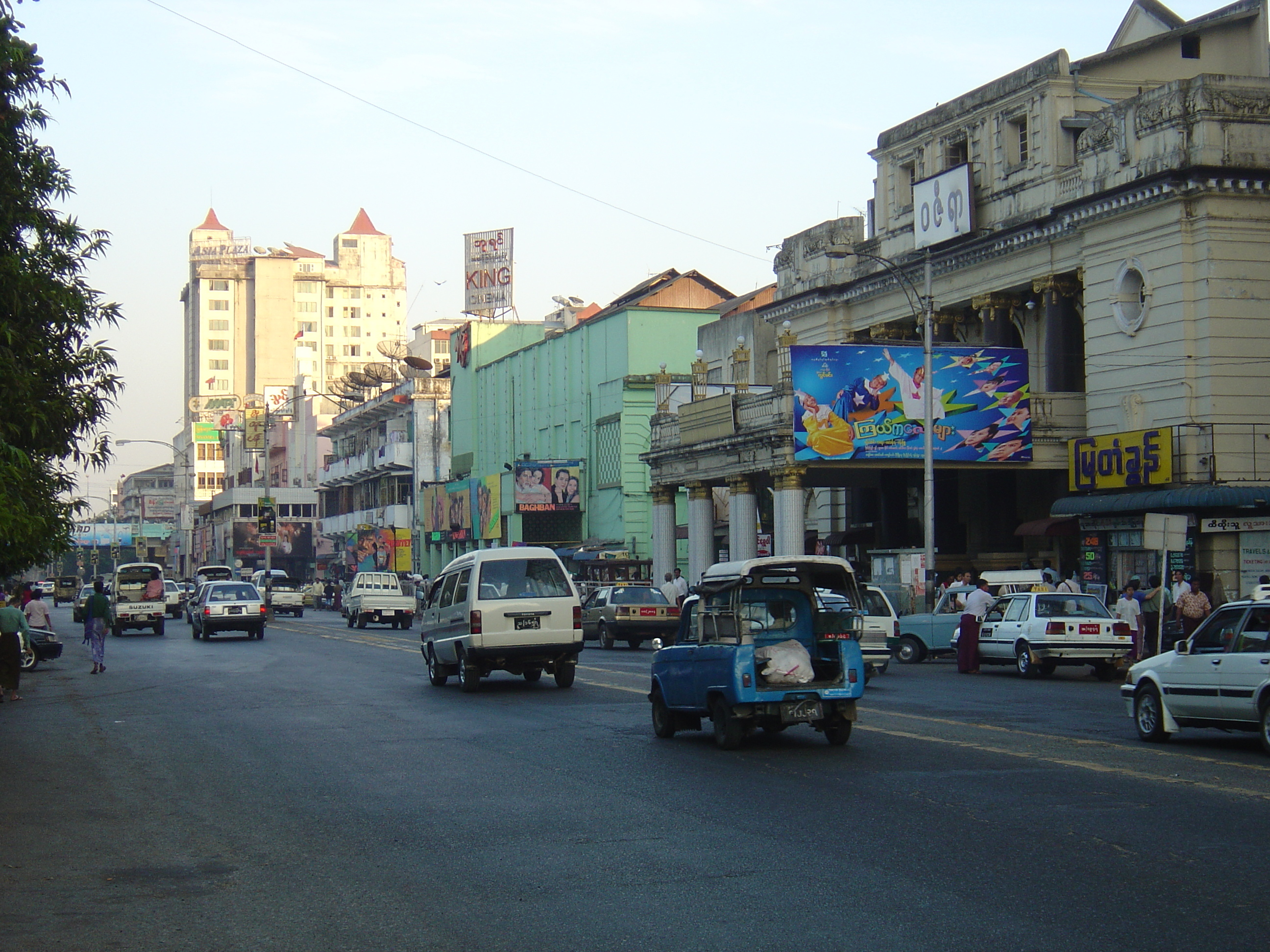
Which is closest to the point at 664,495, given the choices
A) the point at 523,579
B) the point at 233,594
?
the point at 233,594

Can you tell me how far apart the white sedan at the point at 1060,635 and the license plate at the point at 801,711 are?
478 inches

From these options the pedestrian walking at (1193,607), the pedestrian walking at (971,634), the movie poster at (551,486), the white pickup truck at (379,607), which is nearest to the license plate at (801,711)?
the pedestrian walking at (1193,607)

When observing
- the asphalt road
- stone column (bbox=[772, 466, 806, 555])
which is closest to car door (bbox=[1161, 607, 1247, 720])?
the asphalt road

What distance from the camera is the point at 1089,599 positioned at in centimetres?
2605

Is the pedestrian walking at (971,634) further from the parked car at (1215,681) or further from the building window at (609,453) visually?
the building window at (609,453)

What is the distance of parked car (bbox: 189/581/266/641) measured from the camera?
43.5 metres

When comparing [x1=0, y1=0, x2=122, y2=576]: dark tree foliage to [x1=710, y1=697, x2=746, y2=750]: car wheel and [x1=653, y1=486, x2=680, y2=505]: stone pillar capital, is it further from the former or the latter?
[x1=653, y1=486, x2=680, y2=505]: stone pillar capital

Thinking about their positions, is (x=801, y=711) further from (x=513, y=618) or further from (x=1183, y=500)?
(x=1183, y=500)

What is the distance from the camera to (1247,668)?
14016 millimetres

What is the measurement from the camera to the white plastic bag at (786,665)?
48.3 ft

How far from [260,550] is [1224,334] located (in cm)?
10017

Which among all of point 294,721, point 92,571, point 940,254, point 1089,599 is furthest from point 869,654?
point 92,571

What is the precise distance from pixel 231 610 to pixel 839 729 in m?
31.9

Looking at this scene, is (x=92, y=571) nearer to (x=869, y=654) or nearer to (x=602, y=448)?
(x=602, y=448)
